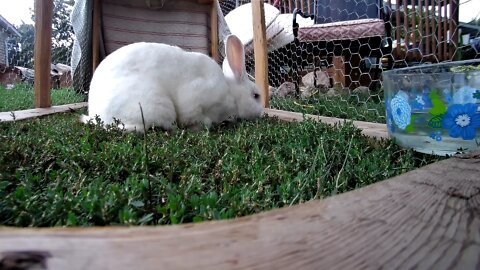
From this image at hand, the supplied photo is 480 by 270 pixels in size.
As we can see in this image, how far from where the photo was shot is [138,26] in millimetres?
2566

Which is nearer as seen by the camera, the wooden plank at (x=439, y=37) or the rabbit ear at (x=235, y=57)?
the rabbit ear at (x=235, y=57)

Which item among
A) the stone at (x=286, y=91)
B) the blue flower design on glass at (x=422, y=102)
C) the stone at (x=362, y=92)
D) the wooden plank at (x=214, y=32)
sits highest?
the wooden plank at (x=214, y=32)

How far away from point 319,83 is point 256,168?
260cm

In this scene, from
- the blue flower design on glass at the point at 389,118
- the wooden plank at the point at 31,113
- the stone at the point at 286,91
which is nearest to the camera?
the blue flower design on glass at the point at 389,118

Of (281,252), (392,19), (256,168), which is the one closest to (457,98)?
(256,168)

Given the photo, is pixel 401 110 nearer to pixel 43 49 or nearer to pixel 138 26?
pixel 43 49

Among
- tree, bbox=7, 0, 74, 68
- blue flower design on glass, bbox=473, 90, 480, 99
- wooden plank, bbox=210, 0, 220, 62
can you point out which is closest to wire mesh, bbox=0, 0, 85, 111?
tree, bbox=7, 0, 74, 68

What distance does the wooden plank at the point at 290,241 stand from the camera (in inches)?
10.1

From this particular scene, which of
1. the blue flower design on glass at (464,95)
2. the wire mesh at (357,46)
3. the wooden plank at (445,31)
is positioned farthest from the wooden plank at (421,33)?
the blue flower design on glass at (464,95)

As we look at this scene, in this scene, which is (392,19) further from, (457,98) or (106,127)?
(106,127)

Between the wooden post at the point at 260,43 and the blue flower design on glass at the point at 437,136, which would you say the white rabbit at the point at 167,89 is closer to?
the wooden post at the point at 260,43

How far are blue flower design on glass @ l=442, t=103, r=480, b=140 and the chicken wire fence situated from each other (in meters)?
0.60

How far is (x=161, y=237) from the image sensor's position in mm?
282

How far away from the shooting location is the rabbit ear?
146 centimetres
